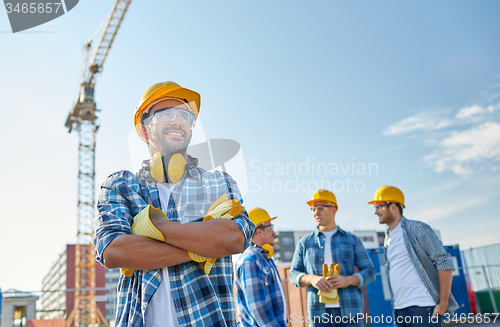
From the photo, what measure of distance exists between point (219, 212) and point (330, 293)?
3.13 meters

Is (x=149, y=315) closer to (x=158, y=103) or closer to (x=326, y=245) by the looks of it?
(x=158, y=103)

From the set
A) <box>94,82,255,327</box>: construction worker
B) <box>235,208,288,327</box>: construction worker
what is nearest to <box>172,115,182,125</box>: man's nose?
<box>94,82,255,327</box>: construction worker

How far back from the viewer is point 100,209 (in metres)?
1.88

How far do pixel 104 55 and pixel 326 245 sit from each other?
53.0 metres

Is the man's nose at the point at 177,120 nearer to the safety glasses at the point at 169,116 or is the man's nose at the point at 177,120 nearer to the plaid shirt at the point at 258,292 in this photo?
the safety glasses at the point at 169,116

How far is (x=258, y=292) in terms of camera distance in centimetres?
378

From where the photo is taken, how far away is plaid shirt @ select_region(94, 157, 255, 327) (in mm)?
1665

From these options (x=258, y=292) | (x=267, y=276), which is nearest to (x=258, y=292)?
(x=258, y=292)

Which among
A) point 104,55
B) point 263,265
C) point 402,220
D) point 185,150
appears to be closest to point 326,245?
point 402,220

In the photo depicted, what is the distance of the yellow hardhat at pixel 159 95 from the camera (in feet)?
6.60

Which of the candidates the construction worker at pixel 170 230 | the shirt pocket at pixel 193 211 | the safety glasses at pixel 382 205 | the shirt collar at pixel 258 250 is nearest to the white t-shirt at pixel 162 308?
the construction worker at pixel 170 230

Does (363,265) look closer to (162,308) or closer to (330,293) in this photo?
(330,293)

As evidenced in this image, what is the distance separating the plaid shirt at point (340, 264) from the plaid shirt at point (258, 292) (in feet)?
2.88

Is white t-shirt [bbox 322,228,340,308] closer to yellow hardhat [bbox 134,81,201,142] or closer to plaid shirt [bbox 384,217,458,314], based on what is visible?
plaid shirt [bbox 384,217,458,314]
